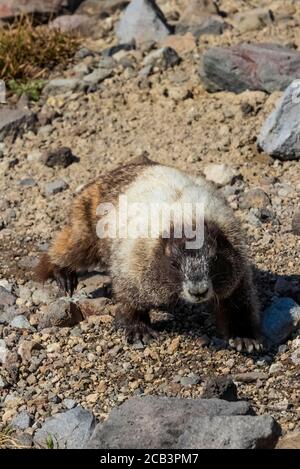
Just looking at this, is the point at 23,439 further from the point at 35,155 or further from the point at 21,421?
the point at 35,155

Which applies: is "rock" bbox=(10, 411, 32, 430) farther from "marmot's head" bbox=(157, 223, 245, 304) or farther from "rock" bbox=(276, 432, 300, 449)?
"rock" bbox=(276, 432, 300, 449)

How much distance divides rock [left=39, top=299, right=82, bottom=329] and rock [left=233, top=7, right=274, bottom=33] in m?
Result: 4.57

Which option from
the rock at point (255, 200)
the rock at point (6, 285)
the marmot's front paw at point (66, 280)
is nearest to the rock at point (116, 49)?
the rock at point (255, 200)

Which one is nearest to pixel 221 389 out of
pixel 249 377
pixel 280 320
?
pixel 249 377

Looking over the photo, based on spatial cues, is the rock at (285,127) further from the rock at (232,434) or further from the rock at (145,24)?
the rock at (232,434)

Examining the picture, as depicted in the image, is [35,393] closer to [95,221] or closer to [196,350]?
[196,350]

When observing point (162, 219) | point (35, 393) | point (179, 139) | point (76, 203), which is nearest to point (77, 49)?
point (179, 139)

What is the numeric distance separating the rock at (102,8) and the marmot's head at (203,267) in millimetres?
5590

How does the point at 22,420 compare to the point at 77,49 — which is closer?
the point at 22,420

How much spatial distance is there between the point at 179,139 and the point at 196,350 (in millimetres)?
3050

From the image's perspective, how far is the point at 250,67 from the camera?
9.58m

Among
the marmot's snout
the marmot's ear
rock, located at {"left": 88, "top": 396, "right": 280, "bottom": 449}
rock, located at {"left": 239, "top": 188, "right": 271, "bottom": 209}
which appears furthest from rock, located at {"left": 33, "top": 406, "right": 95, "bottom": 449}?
rock, located at {"left": 239, "top": 188, "right": 271, "bottom": 209}
